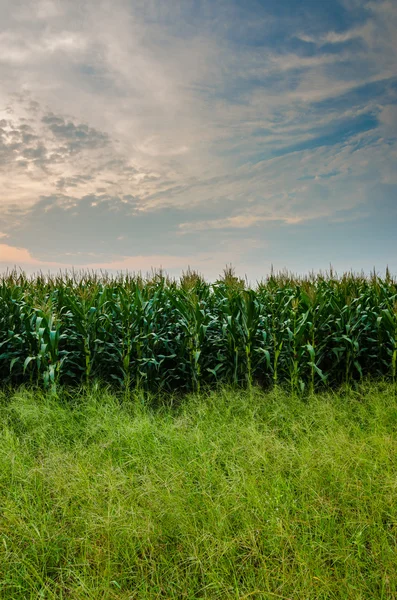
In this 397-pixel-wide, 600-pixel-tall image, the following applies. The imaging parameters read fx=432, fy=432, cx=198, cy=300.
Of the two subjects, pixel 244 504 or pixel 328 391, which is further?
pixel 328 391

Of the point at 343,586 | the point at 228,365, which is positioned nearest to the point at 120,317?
the point at 228,365

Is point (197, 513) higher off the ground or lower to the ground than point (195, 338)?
lower

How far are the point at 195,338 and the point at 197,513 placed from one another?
14.7 feet

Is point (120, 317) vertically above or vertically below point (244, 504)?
above

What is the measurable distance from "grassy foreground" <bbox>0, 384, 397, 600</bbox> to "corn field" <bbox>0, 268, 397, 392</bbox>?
2.21 metres

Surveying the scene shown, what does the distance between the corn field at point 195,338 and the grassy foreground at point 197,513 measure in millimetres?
2211

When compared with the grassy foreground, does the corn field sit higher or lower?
higher

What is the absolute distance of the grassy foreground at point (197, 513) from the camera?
10.5 ft

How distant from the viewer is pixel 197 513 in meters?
3.78

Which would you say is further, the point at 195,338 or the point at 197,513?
the point at 195,338

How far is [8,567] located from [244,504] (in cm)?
198

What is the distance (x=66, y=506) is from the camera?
397cm

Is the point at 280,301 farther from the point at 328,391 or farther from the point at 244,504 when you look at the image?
the point at 244,504

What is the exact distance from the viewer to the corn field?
8023 millimetres
